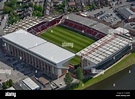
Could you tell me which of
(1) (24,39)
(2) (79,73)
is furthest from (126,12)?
(2) (79,73)

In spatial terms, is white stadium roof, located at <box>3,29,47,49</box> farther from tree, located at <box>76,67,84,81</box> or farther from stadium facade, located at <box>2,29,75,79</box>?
tree, located at <box>76,67,84,81</box>

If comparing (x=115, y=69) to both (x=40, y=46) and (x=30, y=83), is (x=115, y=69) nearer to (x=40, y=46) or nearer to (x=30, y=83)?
(x=40, y=46)

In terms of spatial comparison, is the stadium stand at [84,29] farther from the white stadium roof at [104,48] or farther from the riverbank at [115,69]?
the riverbank at [115,69]

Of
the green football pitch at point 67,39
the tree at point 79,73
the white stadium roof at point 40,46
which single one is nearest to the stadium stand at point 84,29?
the green football pitch at point 67,39

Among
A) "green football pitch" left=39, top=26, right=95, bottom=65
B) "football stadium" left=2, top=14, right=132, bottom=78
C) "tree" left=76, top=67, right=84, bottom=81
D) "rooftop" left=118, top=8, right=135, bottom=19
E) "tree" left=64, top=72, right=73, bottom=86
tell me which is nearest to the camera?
"tree" left=64, top=72, right=73, bottom=86

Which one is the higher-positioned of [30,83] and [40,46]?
[40,46]

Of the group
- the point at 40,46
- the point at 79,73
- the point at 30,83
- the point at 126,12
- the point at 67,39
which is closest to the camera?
the point at 30,83

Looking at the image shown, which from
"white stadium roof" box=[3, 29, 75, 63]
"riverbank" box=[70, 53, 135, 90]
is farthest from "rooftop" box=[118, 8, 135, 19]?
"white stadium roof" box=[3, 29, 75, 63]

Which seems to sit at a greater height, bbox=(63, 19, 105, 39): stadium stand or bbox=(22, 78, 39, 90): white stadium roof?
bbox=(63, 19, 105, 39): stadium stand
